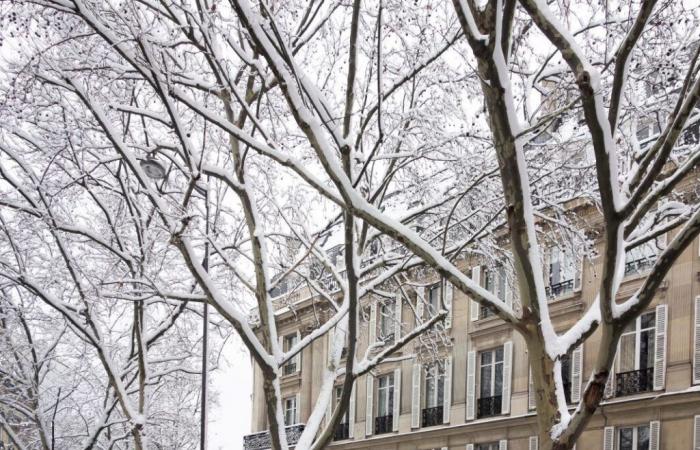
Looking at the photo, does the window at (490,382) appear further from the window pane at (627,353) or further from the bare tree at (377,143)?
the bare tree at (377,143)

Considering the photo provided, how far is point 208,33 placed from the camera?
31.2ft

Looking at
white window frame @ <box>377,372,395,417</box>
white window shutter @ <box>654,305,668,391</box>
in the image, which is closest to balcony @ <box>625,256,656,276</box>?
white window shutter @ <box>654,305,668,391</box>

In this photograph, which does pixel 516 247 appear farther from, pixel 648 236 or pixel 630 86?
pixel 630 86

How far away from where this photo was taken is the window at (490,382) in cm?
2864

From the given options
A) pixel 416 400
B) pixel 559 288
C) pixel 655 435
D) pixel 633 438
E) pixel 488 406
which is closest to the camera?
pixel 655 435

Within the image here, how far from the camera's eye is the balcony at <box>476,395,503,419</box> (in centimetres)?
2853

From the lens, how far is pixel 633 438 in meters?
23.8

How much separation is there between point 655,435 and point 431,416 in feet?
31.3

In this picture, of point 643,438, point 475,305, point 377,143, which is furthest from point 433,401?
point 377,143

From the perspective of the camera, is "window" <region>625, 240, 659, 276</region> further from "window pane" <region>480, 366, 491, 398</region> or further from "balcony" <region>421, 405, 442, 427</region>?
"balcony" <region>421, 405, 442, 427</region>

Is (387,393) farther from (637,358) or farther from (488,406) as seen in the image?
(637,358)

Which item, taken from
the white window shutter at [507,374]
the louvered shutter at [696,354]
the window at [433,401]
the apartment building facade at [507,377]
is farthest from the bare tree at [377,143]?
the window at [433,401]

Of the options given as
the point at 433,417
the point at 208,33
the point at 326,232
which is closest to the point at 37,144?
the point at 326,232

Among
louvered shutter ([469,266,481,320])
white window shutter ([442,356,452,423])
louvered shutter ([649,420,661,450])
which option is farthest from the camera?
white window shutter ([442,356,452,423])
